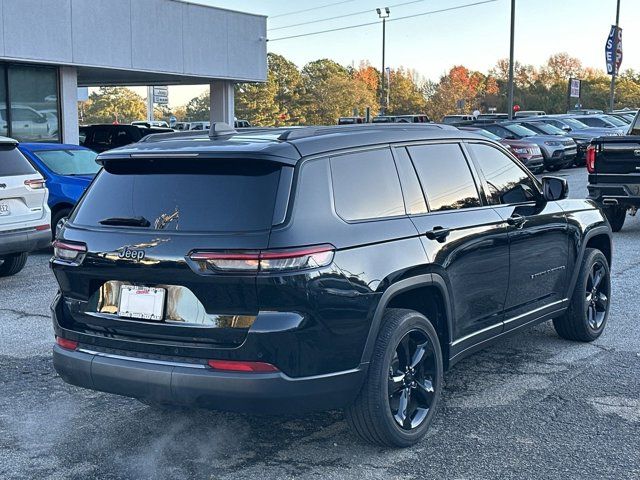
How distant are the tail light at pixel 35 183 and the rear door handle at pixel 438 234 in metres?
6.20

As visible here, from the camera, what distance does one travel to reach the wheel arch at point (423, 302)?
427cm

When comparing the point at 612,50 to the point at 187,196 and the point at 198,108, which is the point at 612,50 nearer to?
the point at 187,196

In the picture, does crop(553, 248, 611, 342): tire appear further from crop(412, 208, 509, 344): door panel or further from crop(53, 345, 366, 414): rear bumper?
crop(53, 345, 366, 414): rear bumper

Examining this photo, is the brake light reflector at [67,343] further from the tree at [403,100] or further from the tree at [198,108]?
the tree at [198,108]

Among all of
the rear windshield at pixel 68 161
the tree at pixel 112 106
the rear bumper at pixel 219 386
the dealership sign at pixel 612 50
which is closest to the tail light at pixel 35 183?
the rear windshield at pixel 68 161

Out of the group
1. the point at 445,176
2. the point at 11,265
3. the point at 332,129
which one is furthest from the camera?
the point at 11,265

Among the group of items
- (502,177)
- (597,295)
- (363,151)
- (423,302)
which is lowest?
(597,295)

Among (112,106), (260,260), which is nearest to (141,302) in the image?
(260,260)

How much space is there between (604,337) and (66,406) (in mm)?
4227

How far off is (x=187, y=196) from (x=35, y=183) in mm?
6091

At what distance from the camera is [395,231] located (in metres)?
4.51

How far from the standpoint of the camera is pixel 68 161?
12.6 m

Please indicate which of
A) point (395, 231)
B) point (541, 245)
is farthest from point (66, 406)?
point (541, 245)

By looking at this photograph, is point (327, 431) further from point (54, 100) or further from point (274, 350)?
point (54, 100)
